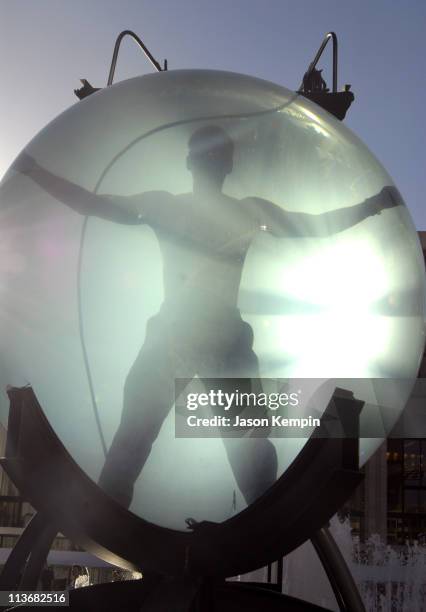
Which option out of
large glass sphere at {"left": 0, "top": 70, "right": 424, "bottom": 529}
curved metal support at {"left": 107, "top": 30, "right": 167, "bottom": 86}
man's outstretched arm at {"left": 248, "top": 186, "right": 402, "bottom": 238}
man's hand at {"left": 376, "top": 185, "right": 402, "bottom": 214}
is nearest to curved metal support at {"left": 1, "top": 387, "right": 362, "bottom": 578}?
large glass sphere at {"left": 0, "top": 70, "right": 424, "bottom": 529}

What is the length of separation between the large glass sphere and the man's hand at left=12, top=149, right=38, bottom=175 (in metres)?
0.01

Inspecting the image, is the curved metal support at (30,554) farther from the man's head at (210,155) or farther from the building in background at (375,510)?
the building in background at (375,510)

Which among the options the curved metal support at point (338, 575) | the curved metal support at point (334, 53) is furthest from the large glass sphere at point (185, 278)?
the curved metal support at point (334, 53)

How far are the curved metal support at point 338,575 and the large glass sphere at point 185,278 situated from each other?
27 cm

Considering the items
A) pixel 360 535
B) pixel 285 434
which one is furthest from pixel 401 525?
pixel 285 434

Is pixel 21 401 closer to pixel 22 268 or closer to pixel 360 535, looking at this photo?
pixel 22 268

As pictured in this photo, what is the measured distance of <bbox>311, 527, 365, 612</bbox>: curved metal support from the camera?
141 centimetres

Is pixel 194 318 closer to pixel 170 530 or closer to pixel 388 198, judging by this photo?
pixel 170 530

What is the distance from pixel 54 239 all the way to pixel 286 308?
43 centimetres

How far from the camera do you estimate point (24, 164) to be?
1.35 metres

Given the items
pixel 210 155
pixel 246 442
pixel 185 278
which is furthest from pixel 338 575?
pixel 210 155

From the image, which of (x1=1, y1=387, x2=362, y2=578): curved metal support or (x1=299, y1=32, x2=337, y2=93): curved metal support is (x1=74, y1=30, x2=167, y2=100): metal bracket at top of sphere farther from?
(x1=1, y1=387, x2=362, y2=578): curved metal support

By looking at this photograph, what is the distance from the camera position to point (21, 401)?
3.73 ft

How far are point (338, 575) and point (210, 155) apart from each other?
920 millimetres
